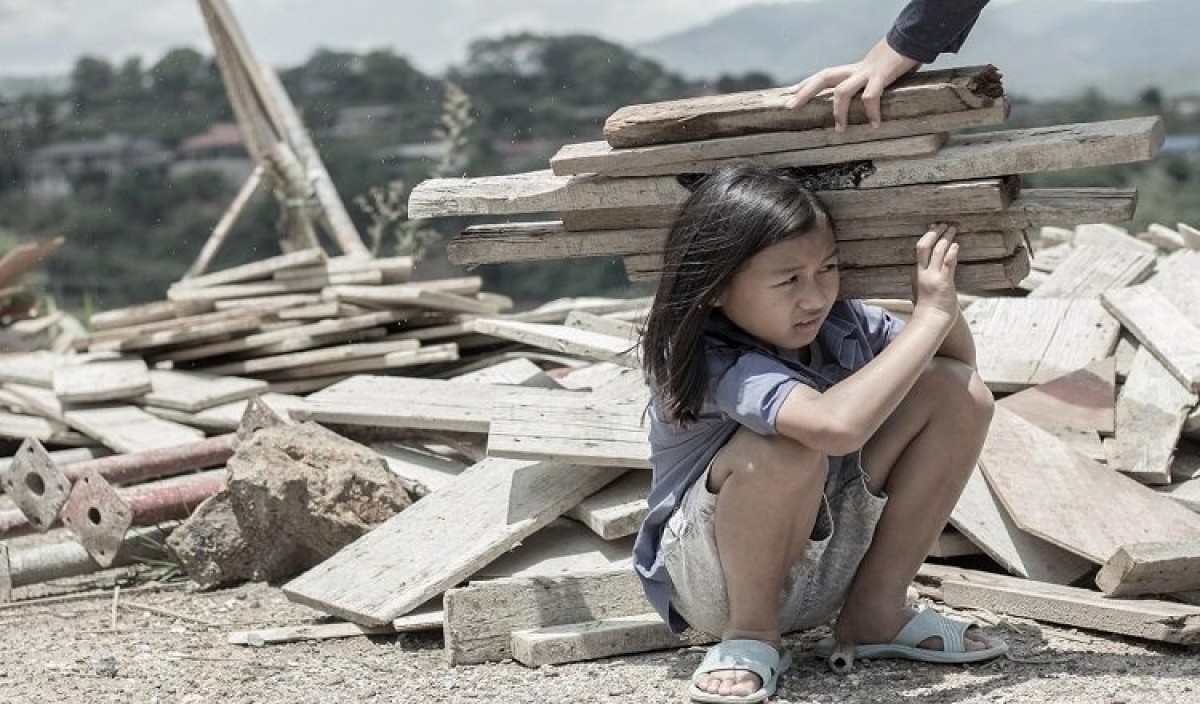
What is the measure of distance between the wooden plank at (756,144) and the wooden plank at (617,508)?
1015 mm

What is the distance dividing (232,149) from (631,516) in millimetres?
18875

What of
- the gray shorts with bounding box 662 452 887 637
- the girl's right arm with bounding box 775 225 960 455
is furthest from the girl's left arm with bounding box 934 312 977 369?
the gray shorts with bounding box 662 452 887 637

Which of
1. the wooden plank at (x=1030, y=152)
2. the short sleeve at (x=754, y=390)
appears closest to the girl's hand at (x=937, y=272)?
the wooden plank at (x=1030, y=152)

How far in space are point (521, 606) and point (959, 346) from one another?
1315 millimetres

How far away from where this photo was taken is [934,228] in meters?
3.40

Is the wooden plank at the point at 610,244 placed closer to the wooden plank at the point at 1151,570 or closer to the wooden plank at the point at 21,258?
the wooden plank at the point at 1151,570

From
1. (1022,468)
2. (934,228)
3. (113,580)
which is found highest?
(934,228)

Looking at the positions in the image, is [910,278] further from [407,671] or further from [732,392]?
[407,671]

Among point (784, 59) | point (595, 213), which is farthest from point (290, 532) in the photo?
point (784, 59)

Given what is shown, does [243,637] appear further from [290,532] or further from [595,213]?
[595,213]

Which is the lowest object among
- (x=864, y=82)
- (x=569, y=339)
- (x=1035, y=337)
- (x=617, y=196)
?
(x=1035, y=337)

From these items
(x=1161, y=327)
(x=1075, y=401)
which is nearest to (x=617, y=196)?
(x=1075, y=401)

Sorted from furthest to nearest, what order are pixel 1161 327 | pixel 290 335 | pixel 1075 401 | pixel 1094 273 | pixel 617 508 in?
pixel 290 335 < pixel 1094 273 < pixel 1161 327 < pixel 1075 401 < pixel 617 508

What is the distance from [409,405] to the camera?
5238 millimetres
